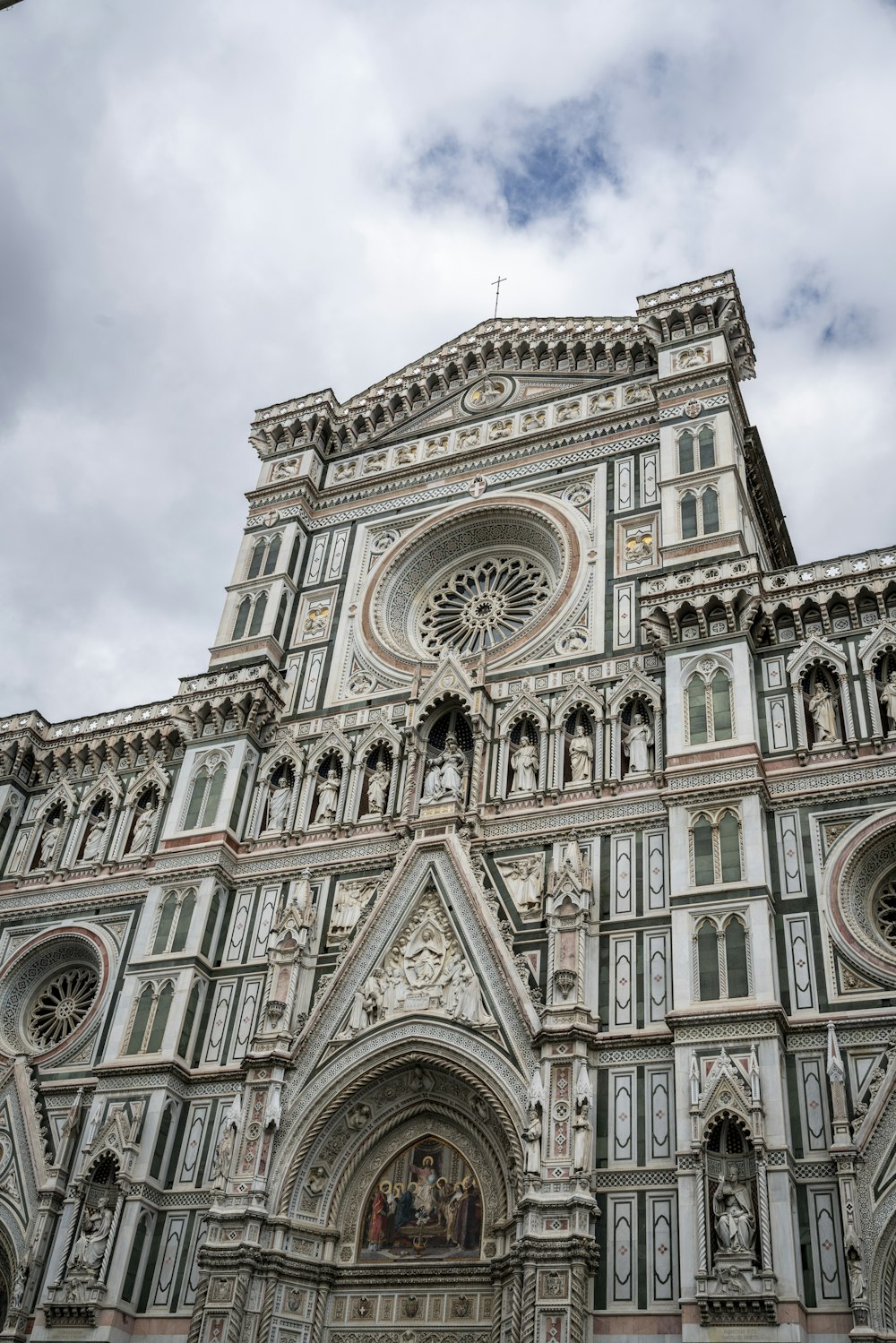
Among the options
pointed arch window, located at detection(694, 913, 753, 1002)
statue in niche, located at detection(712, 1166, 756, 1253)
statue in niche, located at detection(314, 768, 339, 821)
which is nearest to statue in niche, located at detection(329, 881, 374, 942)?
statue in niche, located at detection(314, 768, 339, 821)

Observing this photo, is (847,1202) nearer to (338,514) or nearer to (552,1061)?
(552,1061)

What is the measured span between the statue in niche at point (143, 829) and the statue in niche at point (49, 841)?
1.85 metres

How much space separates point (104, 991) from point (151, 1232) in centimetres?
451

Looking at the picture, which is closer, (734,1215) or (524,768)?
(734,1215)

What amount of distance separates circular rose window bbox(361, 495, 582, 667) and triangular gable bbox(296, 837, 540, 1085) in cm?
456

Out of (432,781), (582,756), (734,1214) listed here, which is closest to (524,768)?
(582,756)

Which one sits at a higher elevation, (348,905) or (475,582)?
(475,582)

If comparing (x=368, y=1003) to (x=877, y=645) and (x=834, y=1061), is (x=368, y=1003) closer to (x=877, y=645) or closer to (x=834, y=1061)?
(x=834, y=1061)

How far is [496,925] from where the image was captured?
19500 millimetres

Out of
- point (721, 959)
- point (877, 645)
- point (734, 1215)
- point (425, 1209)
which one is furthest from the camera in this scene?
point (877, 645)

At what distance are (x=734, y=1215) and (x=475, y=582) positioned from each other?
13631 mm

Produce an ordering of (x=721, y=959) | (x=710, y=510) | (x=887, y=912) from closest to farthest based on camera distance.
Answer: (x=721, y=959) → (x=887, y=912) → (x=710, y=510)

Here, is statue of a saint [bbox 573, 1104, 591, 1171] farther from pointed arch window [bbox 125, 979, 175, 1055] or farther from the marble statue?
pointed arch window [bbox 125, 979, 175, 1055]

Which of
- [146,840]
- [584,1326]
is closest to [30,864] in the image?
[146,840]
